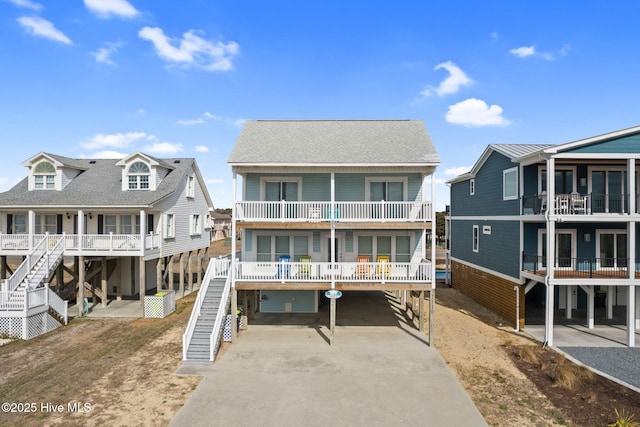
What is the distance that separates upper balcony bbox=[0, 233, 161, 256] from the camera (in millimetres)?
19906

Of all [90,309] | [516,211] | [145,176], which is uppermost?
[145,176]

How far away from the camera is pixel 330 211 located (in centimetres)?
1595

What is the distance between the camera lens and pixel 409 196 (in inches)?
695

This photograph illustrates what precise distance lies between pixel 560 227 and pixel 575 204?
61.2 inches

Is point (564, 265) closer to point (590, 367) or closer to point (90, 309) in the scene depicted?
point (590, 367)

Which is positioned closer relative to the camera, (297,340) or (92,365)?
(92,365)

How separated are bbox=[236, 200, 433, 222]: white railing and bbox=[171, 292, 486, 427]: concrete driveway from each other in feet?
18.7

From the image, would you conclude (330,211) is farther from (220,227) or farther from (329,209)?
(220,227)

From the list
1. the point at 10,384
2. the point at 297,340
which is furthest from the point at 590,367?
the point at 10,384

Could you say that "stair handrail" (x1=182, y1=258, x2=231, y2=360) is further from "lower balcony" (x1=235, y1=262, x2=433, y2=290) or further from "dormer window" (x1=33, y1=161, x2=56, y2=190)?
"dormer window" (x1=33, y1=161, x2=56, y2=190)

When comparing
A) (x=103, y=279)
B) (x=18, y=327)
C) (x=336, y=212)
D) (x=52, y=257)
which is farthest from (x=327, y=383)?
(x=52, y=257)

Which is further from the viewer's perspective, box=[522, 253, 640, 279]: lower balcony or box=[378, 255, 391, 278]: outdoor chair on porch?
box=[522, 253, 640, 279]: lower balcony

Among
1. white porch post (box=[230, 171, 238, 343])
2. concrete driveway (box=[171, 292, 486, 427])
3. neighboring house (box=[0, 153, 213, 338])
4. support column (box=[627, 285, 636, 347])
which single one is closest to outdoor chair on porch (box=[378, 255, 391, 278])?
concrete driveway (box=[171, 292, 486, 427])

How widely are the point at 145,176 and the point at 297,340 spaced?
15.5 meters
